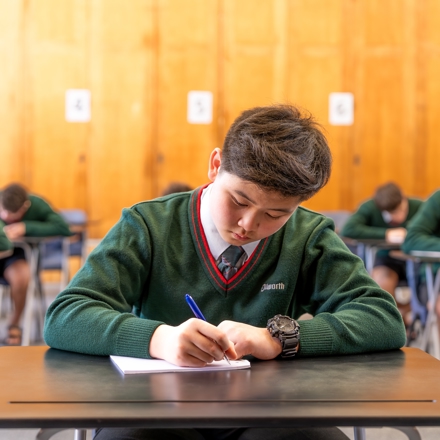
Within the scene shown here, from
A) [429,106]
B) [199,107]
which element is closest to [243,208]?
[199,107]

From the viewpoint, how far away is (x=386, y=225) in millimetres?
5312

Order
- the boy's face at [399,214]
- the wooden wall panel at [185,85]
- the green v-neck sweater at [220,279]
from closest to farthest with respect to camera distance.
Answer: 1. the green v-neck sweater at [220,279]
2. the boy's face at [399,214]
3. the wooden wall panel at [185,85]

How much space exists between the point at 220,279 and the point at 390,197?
3817mm

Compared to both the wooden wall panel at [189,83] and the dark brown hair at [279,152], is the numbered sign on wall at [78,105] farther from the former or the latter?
the dark brown hair at [279,152]

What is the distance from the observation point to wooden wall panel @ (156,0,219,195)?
7555mm

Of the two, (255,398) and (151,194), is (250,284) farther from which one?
(151,194)

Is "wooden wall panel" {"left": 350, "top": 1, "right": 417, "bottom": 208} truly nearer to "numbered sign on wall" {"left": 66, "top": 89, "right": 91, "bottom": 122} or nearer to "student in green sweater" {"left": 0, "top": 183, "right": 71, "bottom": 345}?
"numbered sign on wall" {"left": 66, "top": 89, "right": 91, "bottom": 122}

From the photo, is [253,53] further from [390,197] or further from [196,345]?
[196,345]

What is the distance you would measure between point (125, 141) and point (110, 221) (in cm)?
85

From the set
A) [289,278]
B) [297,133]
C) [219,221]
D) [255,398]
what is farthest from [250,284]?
[255,398]

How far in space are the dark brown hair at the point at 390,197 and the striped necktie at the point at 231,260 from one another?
3717mm

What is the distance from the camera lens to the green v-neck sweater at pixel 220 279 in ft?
4.64

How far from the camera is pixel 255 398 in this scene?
1.03m

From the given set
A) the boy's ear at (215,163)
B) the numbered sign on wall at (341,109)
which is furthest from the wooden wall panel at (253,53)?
the boy's ear at (215,163)
